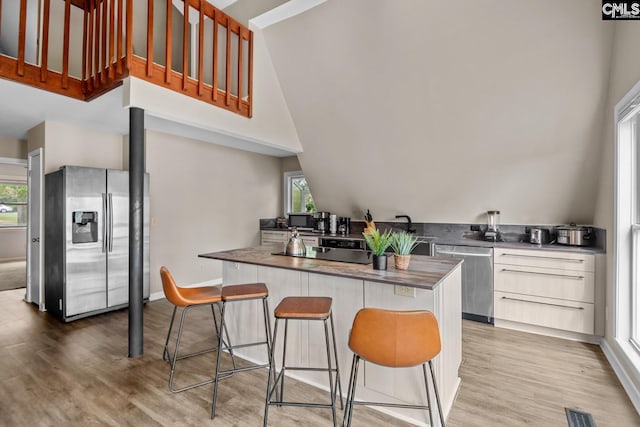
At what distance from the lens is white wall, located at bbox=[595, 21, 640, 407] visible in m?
2.24

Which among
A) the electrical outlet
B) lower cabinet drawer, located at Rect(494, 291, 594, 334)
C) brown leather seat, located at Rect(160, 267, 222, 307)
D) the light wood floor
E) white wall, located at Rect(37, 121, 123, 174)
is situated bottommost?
the light wood floor

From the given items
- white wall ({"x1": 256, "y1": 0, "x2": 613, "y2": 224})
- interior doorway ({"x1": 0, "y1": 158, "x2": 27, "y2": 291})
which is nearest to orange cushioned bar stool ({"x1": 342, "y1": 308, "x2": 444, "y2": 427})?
white wall ({"x1": 256, "y1": 0, "x2": 613, "y2": 224})

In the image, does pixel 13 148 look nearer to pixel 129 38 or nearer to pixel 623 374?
pixel 129 38

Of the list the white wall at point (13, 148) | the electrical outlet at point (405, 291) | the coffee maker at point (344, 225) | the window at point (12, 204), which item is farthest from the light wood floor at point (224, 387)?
the window at point (12, 204)

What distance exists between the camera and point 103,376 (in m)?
2.49

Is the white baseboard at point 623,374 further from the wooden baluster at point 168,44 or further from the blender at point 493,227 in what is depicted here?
the wooden baluster at point 168,44

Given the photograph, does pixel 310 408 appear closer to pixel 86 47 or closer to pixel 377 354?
pixel 377 354

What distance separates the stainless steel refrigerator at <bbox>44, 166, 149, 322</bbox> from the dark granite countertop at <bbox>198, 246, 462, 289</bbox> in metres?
2.13

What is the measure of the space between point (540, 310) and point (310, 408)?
2693 millimetres

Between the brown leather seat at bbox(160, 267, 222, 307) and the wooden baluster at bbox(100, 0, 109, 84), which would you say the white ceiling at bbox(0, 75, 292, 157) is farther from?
the brown leather seat at bbox(160, 267, 222, 307)

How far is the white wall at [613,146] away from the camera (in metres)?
2.24

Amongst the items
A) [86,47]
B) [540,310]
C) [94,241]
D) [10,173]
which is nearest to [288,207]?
[94,241]

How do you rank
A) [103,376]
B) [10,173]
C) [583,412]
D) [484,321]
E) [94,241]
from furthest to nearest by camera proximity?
[10,173]
[94,241]
[484,321]
[103,376]
[583,412]

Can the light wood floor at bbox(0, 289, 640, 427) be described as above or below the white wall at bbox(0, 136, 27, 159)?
below
